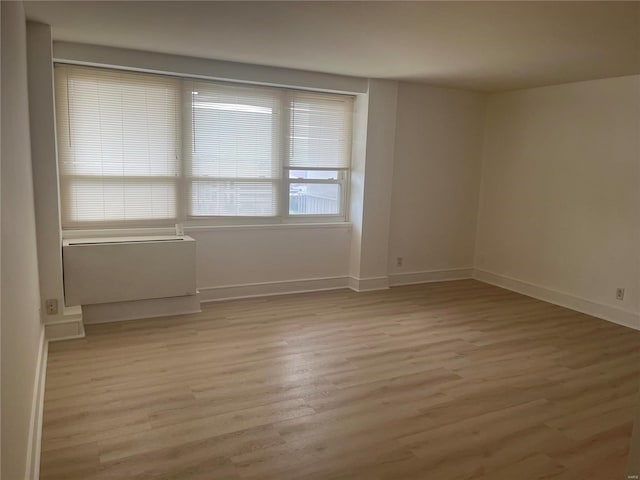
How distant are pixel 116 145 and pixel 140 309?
152 centimetres

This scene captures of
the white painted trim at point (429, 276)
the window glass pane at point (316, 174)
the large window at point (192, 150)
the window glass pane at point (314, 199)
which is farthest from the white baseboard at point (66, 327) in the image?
the white painted trim at point (429, 276)

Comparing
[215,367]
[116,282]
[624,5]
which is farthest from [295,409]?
[624,5]

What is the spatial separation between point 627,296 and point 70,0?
5.23m

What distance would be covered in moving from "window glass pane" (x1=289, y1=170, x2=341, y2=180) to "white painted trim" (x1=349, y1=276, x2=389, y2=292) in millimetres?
1226

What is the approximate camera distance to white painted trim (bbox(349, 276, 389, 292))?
5559 mm

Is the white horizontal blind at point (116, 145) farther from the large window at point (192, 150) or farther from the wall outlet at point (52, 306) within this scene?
the wall outlet at point (52, 306)

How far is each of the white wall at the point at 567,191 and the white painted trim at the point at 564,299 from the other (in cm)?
2

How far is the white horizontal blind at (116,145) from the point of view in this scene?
420 cm

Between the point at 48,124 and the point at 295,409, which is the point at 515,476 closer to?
the point at 295,409

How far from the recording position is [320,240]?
5492 mm

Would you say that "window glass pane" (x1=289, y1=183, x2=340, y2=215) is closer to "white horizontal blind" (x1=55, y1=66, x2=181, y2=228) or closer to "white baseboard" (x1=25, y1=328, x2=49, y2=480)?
"white horizontal blind" (x1=55, y1=66, x2=181, y2=228)

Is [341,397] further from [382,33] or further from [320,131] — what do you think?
[320,131]

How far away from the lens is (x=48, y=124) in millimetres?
3578

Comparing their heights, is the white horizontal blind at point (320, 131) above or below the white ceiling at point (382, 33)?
below
